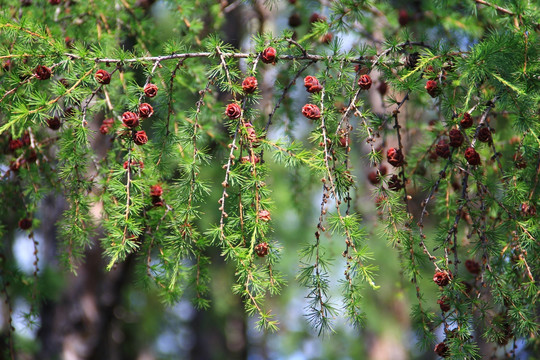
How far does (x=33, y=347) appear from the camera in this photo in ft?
15.4

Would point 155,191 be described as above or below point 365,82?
below

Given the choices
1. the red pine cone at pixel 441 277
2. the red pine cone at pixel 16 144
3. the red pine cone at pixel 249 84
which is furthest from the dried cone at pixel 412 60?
the red pine cone at pixel 16 144

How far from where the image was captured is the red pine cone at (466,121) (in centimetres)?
184

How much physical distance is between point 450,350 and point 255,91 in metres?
1.11

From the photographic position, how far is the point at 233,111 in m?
1.75

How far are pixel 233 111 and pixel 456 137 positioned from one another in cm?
84

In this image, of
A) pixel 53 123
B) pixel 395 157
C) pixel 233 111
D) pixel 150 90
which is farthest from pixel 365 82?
pixel 53 123

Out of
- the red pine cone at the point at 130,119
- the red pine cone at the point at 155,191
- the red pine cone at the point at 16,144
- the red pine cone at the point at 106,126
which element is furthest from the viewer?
the red pine cone at the point at 16,144

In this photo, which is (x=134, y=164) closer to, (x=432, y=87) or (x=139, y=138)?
(x=139, y=138)

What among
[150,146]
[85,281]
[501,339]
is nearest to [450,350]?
[501,339]

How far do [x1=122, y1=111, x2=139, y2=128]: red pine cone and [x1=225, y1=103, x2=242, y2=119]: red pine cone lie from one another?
35 cm

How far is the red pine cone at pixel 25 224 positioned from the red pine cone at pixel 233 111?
1.26 meters

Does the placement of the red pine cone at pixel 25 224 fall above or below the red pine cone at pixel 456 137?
below

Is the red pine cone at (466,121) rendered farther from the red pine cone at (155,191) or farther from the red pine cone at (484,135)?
the red pine cone at (155,191)
